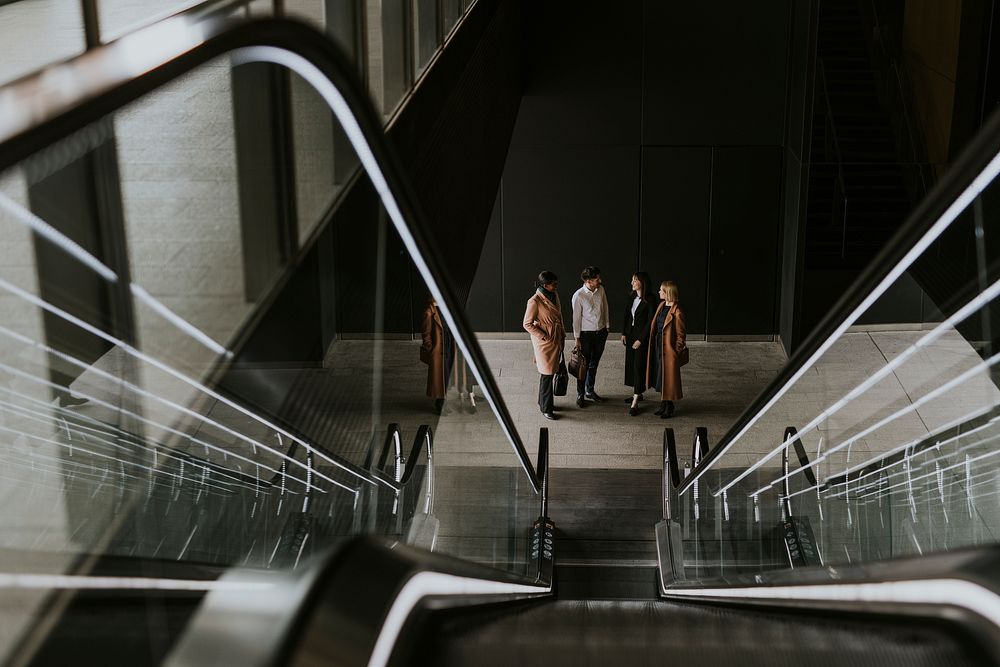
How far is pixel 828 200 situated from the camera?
1182 centimetres

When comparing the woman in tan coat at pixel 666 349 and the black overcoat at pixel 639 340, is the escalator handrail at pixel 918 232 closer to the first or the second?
the woman in tan coat at pixel 666 349

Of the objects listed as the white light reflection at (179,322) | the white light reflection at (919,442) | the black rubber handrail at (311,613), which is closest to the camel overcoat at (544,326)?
the white light reflection at (919,442)

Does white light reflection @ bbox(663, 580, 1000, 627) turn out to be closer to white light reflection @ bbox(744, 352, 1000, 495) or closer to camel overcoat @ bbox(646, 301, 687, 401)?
white light reflection @ bbox(744, 352, 1000, 495)

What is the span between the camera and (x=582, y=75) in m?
12.9

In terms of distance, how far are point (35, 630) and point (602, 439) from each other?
1003 cm

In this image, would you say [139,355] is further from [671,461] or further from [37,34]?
[671,461]

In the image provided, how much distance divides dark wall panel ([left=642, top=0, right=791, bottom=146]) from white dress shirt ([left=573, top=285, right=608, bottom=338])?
314 centimetres

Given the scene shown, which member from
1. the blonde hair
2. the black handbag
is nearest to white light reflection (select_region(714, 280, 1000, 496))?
the blonde hair

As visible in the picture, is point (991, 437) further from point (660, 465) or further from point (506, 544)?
point (660, 465)

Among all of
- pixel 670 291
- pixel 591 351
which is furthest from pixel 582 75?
pixel 670 291

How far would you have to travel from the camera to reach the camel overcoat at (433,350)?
14.8 ft

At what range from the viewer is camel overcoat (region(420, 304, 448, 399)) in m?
4.50

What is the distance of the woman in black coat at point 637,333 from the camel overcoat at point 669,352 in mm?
75

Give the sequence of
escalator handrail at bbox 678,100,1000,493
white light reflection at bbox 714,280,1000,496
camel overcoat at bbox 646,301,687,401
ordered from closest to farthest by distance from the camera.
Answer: escalator handrail at bbox 678,100,1000,493, white light reflection at bbox 714,280,1000,496, camel overcoat at bbox 646,301,687,401
